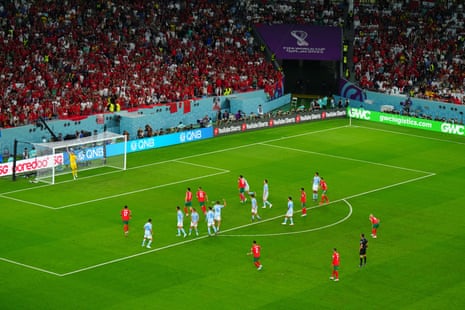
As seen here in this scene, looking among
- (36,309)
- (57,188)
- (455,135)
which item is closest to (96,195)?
(57,188)

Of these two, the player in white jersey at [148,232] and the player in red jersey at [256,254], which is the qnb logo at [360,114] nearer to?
the player in white jersey at [148,232]

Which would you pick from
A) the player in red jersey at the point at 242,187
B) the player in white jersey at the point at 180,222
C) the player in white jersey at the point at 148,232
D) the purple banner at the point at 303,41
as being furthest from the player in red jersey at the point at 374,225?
the purple banner at the point at 303,41

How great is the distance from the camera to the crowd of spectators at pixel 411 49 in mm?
84812

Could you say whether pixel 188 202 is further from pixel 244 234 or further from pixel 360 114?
pixel 360 114

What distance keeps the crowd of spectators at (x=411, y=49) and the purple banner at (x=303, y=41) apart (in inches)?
91.0

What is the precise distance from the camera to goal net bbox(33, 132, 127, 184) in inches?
2282

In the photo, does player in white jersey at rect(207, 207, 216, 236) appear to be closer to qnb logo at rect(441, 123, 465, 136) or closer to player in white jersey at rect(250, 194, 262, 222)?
player in white jersey at rect(250, 194, 262, 222)

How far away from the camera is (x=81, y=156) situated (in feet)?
198

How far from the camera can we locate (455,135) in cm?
7556

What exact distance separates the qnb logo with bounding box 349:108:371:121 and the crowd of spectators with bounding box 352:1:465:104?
486 cm

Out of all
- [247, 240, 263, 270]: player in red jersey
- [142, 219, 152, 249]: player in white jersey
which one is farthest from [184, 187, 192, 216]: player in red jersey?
[247, 240, 263, 270]: player in red jersey

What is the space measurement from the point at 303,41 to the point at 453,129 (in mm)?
20186

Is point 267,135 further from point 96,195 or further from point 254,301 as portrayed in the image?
point 254,301

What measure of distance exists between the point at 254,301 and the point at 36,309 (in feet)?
27.5
